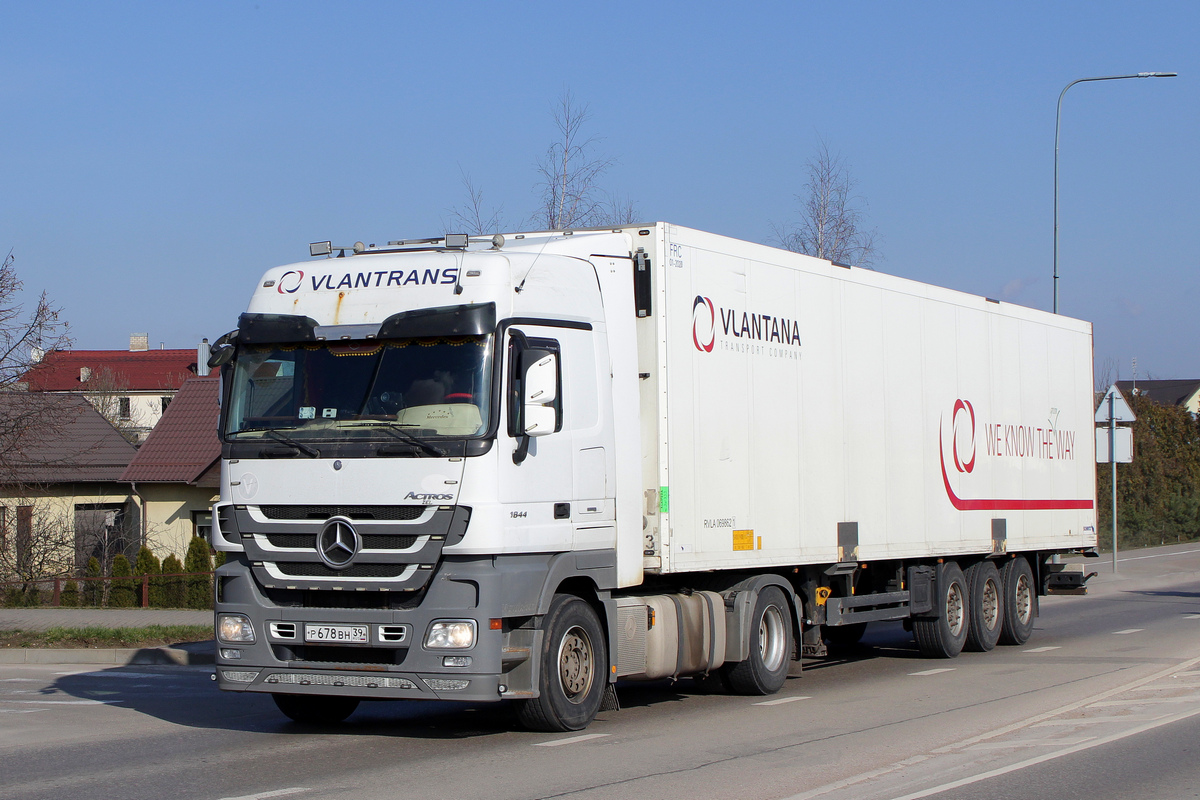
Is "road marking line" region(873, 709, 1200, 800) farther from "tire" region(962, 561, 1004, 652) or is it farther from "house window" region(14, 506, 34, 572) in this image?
"house window" region(14, 506, 34, 572)

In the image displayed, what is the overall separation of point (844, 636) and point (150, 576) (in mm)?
13089

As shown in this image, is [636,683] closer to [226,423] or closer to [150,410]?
[226,423]

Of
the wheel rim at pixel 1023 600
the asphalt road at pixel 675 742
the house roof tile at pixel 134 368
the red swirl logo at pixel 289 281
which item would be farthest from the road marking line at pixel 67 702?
the house roof tile at pixel 134 368

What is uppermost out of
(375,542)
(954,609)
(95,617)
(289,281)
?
(289,281)

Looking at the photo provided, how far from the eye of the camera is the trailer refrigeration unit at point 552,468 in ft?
29.3

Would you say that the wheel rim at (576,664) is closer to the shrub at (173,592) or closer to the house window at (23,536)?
the shrub at (173,592)

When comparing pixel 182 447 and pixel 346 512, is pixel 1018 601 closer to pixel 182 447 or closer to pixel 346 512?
pixel 346 512

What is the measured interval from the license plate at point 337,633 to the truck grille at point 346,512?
0.76 metres

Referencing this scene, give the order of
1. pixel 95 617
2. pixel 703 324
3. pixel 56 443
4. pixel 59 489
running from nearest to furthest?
pixel 703 324, pixel 95 617, pixel 59 489, pixel 56 443

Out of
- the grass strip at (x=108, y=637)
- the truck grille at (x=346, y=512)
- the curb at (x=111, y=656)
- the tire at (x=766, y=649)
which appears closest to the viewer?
the truck grille at (x=346, y=512)

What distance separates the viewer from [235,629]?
943cm

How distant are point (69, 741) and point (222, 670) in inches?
53.0

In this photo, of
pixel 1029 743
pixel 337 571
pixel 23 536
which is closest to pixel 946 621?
pixel 1029 743

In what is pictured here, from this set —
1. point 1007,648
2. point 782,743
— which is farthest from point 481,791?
point 1007,648
